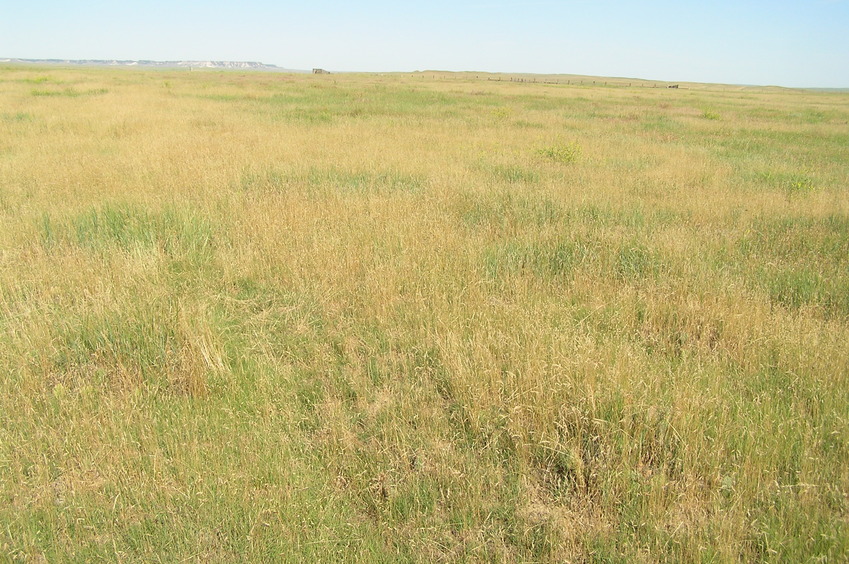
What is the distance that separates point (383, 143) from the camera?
13531 millimetres

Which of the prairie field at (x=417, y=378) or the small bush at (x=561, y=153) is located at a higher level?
the small bush at (x=561, y=153)

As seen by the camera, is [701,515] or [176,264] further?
[176,264]

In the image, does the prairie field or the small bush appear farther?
the small bush

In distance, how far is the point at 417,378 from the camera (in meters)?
3.50

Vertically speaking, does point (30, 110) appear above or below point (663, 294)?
above

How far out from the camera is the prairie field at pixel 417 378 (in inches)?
90.2

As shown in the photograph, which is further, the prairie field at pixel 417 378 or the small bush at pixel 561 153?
the small bush at pixel 561 153

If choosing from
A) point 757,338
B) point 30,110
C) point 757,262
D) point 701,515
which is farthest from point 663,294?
point 30,110

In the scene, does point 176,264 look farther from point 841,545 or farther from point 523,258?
point 841,545

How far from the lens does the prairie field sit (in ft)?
7.52

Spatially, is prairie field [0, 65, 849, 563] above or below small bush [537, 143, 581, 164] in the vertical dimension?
below

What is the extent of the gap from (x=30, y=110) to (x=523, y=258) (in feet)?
69.4

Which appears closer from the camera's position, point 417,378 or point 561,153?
point 417,378

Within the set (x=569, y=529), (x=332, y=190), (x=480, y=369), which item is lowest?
(x=569, y=529)
